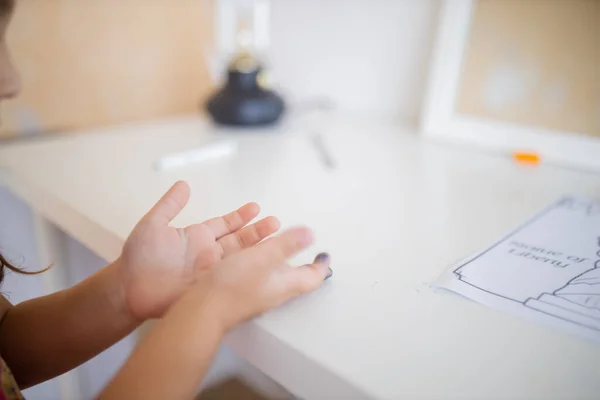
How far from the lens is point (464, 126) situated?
787 millimetres

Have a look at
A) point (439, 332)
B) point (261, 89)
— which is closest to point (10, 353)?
point (439, 332)

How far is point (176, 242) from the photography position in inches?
15.6

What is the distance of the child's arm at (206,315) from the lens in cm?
32

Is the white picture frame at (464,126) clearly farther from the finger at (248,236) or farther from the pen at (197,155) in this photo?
the finger at (248,236)

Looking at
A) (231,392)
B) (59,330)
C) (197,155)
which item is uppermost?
(197,155)

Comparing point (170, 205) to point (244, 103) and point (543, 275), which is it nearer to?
point (543, 275)

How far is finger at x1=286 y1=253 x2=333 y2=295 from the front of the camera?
34 centimetres

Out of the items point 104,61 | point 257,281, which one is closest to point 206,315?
point 257,281

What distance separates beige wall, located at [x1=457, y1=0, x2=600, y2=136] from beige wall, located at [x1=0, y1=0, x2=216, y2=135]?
0.58m

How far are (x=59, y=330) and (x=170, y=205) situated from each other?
7.2 inches

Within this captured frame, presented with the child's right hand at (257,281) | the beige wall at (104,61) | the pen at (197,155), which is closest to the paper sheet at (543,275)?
the child's right hand at (257,281)

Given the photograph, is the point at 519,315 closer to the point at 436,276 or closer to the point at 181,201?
the point at 436,276

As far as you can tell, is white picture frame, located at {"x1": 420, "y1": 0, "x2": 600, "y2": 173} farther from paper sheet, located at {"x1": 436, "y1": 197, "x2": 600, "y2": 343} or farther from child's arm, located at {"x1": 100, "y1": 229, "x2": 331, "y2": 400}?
child's arm, located at {"x1": 100, "y1": 229, "x2": 331, "y2": 400}

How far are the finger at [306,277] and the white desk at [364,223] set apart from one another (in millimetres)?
12
